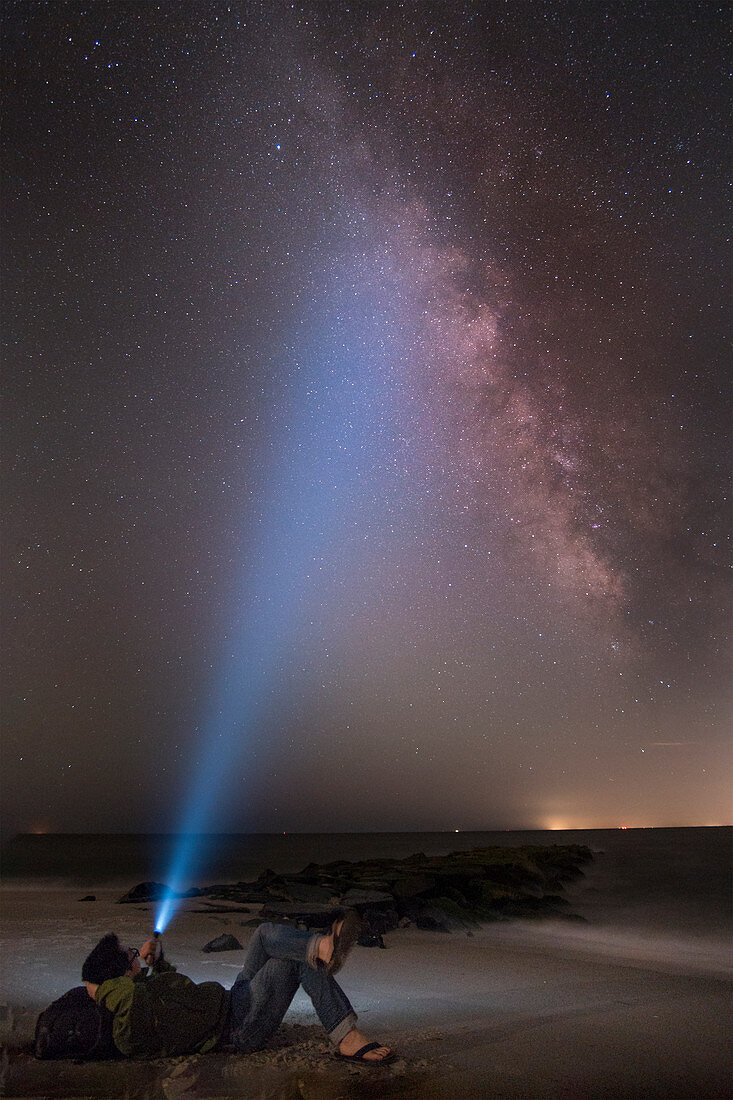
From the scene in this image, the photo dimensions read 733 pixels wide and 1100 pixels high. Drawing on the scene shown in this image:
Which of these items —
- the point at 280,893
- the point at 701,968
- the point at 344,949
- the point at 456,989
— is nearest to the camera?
the point at 344,949

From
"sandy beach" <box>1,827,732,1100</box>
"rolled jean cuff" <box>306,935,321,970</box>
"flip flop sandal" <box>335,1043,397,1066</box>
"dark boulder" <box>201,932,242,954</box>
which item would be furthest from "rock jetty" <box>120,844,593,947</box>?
"rolled jean cuff" <box>306,935,321,970</box>

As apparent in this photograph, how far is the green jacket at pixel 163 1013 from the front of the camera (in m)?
4.59

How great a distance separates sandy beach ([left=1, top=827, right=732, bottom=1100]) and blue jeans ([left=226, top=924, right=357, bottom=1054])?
19 cm

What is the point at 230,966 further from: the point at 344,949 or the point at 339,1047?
the point at 344,949

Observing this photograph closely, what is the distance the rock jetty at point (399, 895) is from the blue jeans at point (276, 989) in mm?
4730

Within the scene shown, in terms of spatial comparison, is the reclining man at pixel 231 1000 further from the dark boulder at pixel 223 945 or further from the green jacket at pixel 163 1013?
the dark boulder at pixel 223 945

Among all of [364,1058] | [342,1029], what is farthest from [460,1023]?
[342,1029]

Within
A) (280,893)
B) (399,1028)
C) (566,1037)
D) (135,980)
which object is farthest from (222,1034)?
(280,893)

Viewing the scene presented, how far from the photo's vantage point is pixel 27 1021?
5531mm

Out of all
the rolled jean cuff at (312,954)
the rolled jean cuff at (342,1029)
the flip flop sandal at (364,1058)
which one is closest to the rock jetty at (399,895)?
the flip flop sandal at (364,1058)

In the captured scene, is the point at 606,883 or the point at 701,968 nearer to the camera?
the point at 701,968

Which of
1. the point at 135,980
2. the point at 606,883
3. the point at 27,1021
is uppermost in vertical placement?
the point at 606,883

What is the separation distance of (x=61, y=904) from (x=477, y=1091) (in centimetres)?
1074

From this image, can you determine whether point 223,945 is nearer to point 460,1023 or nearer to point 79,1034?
point 460,1023
